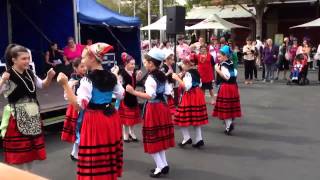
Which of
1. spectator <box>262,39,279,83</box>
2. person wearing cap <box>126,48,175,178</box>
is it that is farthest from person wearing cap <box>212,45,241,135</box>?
spectator <box>262,39,279,83</box>

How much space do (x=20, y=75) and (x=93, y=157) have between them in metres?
1.31

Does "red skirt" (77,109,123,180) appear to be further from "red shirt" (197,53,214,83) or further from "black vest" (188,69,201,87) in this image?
"red shirt" (197,53,214,83)

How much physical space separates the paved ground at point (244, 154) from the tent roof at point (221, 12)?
20.0 meters

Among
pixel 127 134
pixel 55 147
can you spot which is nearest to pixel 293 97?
pixel 127 134

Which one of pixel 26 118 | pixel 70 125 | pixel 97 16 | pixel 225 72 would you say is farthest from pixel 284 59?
pixel 26 118

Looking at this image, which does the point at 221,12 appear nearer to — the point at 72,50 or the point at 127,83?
the point at 72,50

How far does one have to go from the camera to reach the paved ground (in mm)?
5816

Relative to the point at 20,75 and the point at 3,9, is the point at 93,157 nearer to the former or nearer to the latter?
the point at 20,75

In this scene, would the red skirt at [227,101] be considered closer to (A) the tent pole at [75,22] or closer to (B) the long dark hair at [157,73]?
(B) the long dark hair at [157,73]

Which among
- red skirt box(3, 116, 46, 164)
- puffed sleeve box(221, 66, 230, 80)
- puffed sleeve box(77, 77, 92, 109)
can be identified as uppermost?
puffed sleeve box(221, 66, 230, 80)

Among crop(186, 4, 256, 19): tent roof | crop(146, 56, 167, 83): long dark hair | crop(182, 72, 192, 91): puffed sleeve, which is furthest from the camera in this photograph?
crop(186, 4, 256, 19): tent roof

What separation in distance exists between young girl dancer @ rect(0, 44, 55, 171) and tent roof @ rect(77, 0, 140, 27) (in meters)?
7.59

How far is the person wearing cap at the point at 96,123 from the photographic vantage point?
14.0 ft

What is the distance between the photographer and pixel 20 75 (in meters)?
4.81
